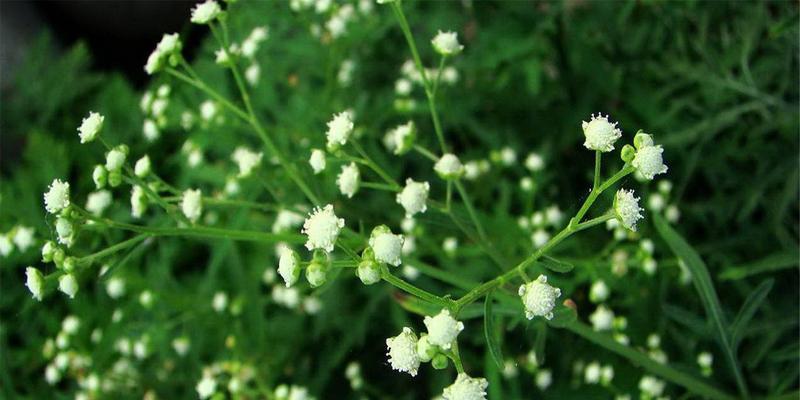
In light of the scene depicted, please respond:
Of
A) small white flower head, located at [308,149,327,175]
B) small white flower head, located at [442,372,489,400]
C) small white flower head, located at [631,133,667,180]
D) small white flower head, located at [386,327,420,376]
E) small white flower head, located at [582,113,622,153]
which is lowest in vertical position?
small white flower head, located at [442,372,489,400]

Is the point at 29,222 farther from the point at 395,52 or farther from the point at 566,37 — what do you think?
the point at 566,37

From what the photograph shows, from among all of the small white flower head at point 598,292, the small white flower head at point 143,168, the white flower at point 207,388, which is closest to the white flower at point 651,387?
the small white flower head at point 598,292

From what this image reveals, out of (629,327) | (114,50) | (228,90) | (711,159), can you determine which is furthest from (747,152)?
(114,50)

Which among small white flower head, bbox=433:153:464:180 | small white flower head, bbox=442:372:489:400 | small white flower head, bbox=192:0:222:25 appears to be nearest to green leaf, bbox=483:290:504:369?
small white flower head, bbox=442:372:489:400

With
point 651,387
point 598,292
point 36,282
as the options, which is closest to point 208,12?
point 36,282

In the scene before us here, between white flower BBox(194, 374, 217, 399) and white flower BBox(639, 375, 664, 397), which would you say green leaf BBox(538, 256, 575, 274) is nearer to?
white flower BBox(639, 375, 664, 397)

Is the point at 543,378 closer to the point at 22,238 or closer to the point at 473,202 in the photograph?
the point at 473,202

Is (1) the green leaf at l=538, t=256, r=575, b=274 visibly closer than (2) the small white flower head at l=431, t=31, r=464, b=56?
Yes
